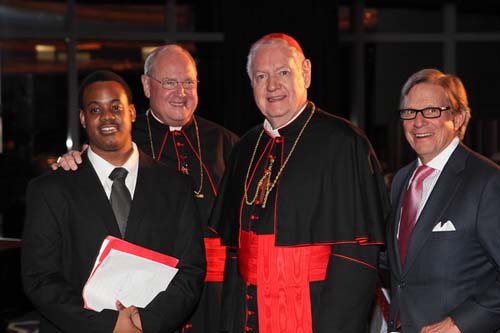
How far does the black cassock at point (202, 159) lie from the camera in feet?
12.1

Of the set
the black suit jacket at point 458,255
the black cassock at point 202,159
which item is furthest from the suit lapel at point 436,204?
the black cassock at point 202,159

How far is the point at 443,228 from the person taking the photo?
9.18 ft

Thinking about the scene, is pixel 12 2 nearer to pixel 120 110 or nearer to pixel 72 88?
pixel 72 88

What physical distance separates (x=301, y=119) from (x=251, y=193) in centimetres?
36

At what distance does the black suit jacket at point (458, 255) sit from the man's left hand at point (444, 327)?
20mm

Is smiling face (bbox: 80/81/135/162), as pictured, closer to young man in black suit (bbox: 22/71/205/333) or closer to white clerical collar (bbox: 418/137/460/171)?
young man in black suit (bbox: 22/71/205/333)

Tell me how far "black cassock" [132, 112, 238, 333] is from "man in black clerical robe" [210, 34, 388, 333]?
0.35 metres

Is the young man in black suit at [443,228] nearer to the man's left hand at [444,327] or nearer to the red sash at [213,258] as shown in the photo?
the man's left hand at [444,327]

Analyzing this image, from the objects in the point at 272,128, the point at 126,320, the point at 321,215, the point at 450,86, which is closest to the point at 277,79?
the point at 272,128

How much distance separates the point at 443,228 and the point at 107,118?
1255 millimetres

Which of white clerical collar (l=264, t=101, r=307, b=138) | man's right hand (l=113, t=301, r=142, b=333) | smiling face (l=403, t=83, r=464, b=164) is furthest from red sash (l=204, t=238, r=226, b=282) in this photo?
smiling face (l=403, t=83, r=464, b=164)

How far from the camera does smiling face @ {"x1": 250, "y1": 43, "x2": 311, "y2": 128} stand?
318 centimetres

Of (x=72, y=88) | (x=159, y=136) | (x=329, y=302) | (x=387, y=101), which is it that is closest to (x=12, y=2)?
(x=72, y=88)

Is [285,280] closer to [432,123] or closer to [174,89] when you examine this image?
[432,123]
